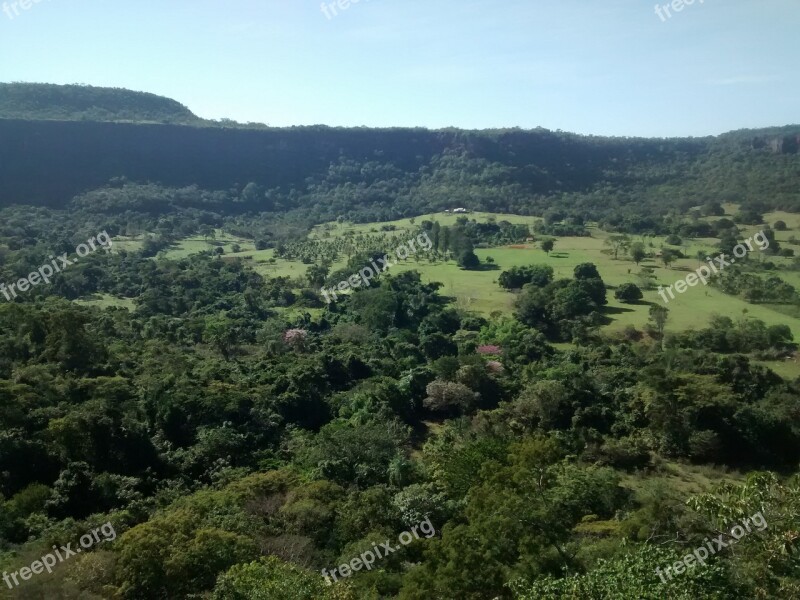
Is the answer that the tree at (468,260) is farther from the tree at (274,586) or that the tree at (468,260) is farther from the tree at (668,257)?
the tree at (274,586)

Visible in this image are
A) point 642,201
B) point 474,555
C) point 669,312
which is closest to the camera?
point 474,555

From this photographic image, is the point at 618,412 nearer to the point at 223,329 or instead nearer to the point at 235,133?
the point at 223,329

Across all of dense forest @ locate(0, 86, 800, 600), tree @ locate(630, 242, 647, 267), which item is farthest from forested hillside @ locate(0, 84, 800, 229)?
tree @ locate(630, 242, 647, 267)

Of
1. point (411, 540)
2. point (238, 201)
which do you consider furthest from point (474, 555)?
point (238, 201)

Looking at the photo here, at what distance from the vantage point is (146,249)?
60.8m

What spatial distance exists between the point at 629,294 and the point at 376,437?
27140 mm

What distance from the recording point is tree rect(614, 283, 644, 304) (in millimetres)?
42156

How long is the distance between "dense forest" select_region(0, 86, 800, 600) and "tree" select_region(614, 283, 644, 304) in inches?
44.0

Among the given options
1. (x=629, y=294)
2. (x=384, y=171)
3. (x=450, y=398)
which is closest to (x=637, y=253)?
(x=629, y=294)

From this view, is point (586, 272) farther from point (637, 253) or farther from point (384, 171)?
point (384, 171)

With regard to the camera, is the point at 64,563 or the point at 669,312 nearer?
the point at 64,563

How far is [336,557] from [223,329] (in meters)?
21.4

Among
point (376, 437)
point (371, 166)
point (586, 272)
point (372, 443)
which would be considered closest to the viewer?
point (372, 443)

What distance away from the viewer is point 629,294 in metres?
42.2
